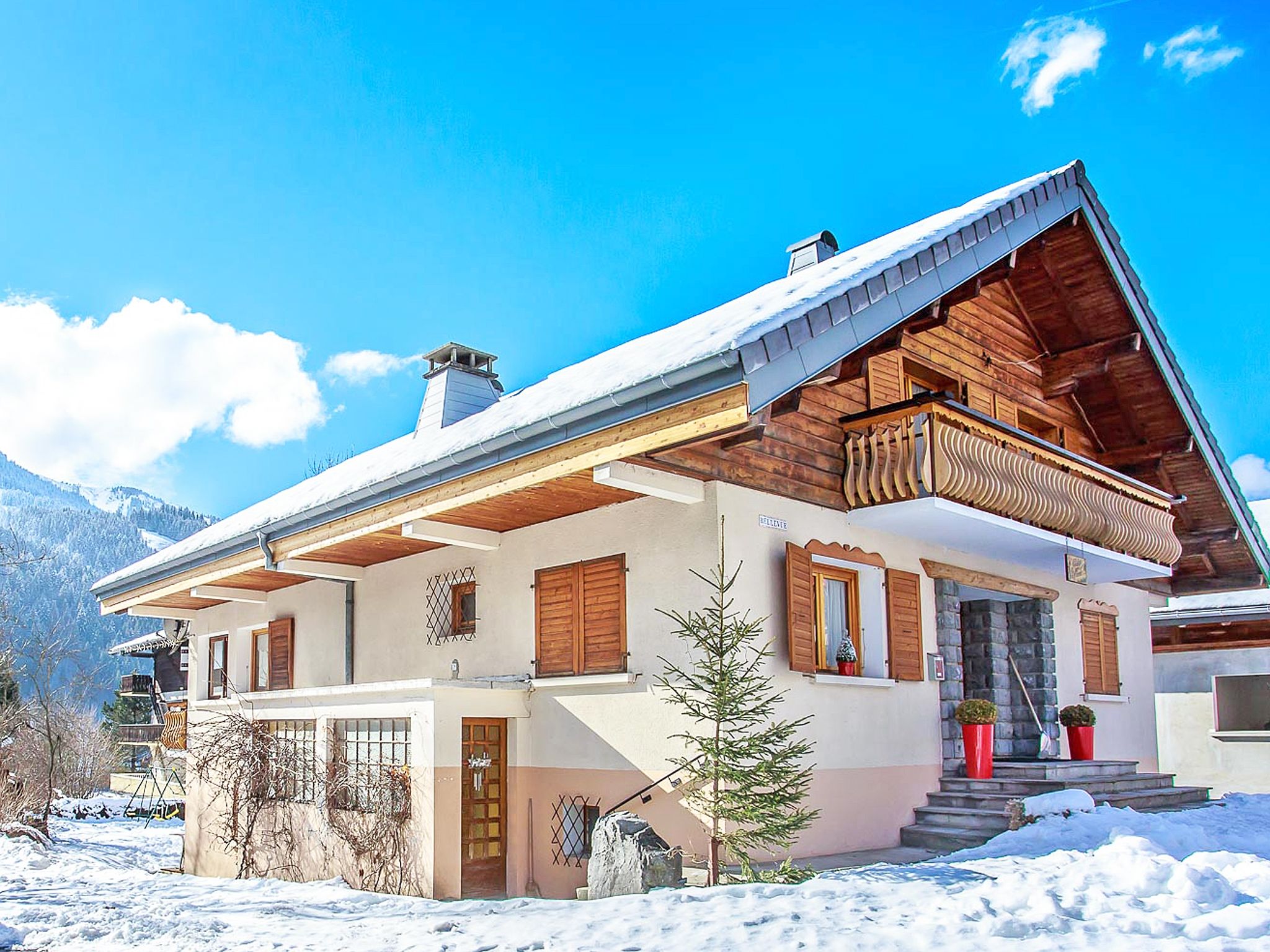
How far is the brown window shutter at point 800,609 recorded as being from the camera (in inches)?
409

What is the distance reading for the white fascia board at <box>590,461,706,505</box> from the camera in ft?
30.3

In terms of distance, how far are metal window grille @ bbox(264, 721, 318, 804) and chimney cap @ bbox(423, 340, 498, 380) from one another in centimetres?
604

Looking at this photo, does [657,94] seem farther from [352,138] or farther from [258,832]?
[258,832]

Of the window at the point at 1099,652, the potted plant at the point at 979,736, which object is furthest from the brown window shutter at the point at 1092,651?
the potted plant at the point at 979,736

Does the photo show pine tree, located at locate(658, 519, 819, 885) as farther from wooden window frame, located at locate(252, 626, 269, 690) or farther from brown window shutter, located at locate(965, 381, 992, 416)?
wooden window frame, located at locate(252, 626, 269, 690)

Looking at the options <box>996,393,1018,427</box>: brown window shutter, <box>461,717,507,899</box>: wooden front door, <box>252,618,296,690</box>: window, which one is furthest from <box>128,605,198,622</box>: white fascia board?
<box>996,393,1018,427</box>: brown window shutter

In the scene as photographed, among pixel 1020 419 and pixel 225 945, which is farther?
pixel 1020 419

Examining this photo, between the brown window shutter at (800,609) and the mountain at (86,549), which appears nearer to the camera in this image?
the brown window shutter at (800,609)

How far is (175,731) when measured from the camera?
1911 cm

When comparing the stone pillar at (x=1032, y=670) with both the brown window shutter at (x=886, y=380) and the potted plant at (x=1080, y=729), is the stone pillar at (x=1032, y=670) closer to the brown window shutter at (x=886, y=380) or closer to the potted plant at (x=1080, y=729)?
the potted plant at (x=1080, y=729)

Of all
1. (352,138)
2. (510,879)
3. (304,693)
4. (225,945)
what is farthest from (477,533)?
(352,138)

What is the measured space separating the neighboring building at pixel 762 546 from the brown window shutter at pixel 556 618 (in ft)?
0.11

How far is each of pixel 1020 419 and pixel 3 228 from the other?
15937 mm

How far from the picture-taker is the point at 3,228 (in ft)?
61.3
